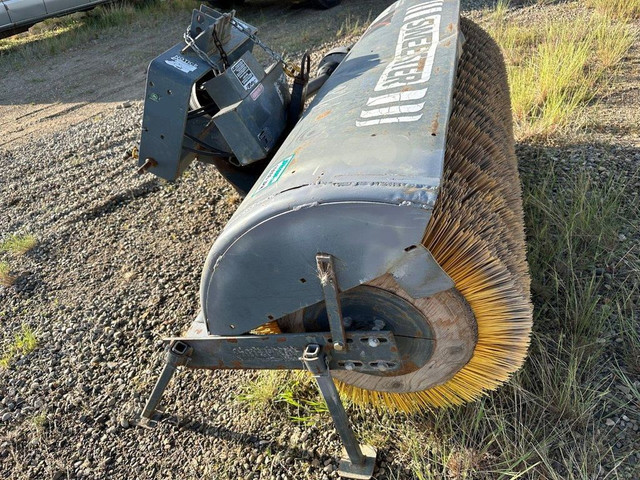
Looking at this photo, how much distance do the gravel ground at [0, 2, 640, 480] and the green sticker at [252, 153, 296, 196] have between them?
0.98 m

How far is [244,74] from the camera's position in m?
Answer: 2.29

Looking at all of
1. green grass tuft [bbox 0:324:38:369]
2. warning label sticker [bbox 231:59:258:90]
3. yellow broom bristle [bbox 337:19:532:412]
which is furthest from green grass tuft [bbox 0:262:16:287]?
yellow broom bristle [bbox 337:19:532:412]

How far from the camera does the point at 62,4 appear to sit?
8414 millimetres

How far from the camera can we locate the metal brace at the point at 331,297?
1507 millimetres

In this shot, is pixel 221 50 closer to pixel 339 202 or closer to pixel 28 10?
pixel 339 202

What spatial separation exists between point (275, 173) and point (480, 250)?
630mm

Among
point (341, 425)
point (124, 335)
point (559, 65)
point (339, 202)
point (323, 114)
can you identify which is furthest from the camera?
point (559, 65)

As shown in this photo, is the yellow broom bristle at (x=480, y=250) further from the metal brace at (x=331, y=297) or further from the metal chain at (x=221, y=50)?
the metal chain at (x=221, y=50)

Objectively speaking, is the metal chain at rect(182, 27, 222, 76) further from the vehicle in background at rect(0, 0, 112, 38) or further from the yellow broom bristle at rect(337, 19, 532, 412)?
the vehicle in background at rect(0, 0, 112, 38)

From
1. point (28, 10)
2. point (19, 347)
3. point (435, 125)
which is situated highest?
point (435, 125)

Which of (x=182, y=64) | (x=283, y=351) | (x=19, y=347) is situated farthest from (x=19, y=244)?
(x=283, y=351)

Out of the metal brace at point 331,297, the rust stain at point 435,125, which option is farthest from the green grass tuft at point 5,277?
the rust stain at point 435,125

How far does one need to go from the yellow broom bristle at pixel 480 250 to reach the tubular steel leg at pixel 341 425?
214 mm

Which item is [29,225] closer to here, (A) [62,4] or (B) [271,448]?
(B) [271,448]
